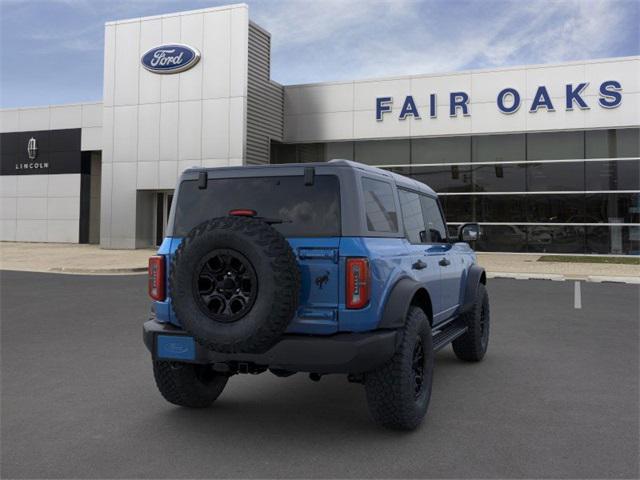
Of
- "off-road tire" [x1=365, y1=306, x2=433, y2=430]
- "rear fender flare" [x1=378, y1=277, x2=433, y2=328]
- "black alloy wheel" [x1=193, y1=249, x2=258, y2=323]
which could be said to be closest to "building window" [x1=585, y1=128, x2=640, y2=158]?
"rear fender flare" [x1=378, y1=277, x2=433, y2=328]

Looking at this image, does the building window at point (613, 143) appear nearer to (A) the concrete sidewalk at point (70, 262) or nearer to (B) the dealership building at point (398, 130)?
(B) the dealership building at point (398, 130)

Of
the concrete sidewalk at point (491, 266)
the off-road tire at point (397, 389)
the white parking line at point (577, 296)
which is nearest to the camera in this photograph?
the off-road tire at point (397, 389)

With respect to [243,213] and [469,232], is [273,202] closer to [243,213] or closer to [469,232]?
[243,213]

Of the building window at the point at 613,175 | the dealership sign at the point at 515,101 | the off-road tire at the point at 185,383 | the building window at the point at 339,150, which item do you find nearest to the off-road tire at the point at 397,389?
the off-road tire at the point at 185,383

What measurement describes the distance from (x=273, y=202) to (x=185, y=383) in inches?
61.6

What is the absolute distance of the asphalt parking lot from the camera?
11.9 ft

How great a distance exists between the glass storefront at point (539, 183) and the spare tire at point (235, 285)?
72.6 feet

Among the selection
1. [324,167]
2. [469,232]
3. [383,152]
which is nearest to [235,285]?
[324,167]

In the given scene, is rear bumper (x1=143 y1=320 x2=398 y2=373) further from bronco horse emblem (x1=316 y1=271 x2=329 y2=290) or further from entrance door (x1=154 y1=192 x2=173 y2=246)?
entrance door (x1=154 y1=192 x2=173 y2=246)

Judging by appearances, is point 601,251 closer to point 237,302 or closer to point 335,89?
point 335,89

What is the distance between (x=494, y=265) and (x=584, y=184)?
21.9 feet

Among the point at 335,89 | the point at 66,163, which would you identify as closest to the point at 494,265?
the point at 335,89

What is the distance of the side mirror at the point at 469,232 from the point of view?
238 inches

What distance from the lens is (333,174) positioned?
4180mm
